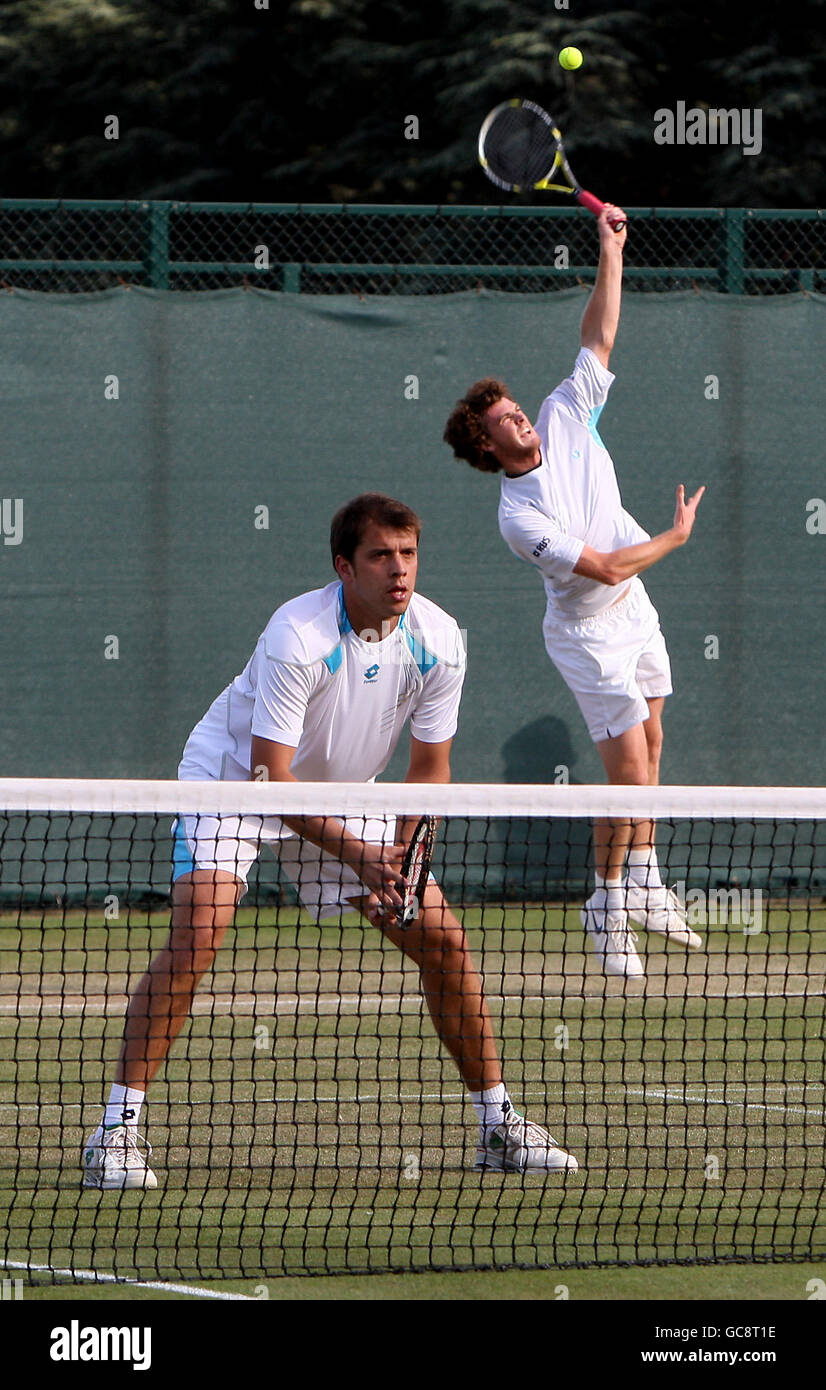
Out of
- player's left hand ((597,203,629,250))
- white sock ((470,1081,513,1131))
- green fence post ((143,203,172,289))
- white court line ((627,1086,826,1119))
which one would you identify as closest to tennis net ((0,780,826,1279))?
white court line ((627,1086,826,1119))

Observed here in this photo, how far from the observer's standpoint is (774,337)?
9.03 metres

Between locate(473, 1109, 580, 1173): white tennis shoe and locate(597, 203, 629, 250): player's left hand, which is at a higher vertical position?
locate(597, 203, 629, 250): player's left hand

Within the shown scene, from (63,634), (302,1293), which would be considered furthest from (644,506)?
(302,1293)

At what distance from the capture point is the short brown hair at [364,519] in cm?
439

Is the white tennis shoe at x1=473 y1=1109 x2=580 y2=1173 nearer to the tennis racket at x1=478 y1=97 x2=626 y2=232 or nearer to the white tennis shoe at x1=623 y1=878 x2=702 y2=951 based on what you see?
the white tennis shoe at x1=623 y1=878 x2=702 y2=951

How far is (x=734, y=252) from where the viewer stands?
354 inches

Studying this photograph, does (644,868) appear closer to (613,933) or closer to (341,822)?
(613,933)

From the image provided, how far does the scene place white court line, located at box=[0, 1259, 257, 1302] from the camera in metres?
3.42

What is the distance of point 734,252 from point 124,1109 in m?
5.91

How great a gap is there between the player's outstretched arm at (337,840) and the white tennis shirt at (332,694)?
1.5 inches

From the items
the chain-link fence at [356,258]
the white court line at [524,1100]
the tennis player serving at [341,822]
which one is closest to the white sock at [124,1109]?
the tennis player serving at [341,822]

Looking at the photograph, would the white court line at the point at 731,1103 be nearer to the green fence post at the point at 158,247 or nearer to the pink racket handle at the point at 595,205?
the pink racket handle at the point at 595,205

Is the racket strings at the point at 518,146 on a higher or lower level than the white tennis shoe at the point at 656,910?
higher

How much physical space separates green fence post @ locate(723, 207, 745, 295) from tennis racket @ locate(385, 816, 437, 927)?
17.7 feet
